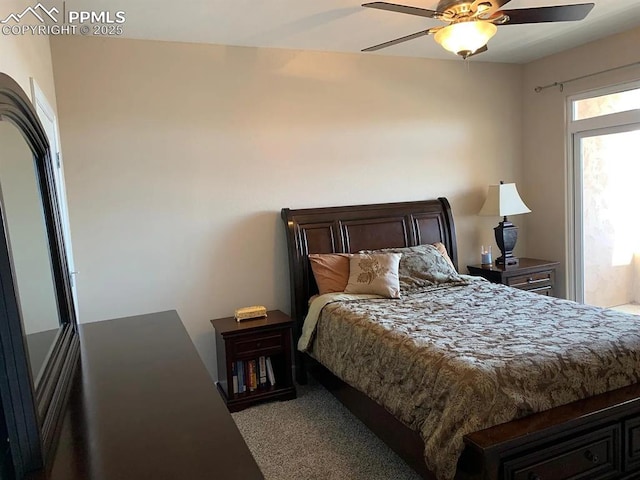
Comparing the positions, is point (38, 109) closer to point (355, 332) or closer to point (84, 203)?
point (84, 203)

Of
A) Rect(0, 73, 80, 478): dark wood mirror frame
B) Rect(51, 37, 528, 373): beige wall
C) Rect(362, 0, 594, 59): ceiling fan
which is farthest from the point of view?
Rect(51, 37, 528, 373): beige wall

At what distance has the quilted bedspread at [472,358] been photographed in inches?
76.5

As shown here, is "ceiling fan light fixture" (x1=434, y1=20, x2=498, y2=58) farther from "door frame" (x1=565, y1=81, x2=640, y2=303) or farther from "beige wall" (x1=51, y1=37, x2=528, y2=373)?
"door frame" (x1=565, y1=81, x2=640, y2=303)

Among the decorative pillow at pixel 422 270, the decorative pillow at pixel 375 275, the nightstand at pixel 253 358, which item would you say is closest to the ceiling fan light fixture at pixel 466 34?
the decorative pillow at pixel 375 275

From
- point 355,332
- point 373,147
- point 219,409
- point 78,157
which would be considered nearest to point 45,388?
point 219,409

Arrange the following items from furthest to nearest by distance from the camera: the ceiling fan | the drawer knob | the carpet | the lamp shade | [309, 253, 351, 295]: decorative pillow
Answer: the lamp shade
[309, 253, 351, 295]: decorative pillow
the carpet
the ceiling fan
the drawer knob

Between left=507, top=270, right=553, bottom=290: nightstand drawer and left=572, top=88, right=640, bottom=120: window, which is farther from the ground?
left=572, top=88, right=640, bottom=120: window

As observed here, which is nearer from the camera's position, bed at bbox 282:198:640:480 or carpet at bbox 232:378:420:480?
bed at bbox 282:198:640:480

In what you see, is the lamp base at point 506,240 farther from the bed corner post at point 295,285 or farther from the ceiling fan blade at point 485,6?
the ceiling fan blade at point 485,6

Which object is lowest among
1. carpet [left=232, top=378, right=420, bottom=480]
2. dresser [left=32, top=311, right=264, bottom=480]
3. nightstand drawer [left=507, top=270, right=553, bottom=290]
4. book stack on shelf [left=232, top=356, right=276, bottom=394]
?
carpet [left=232, top=378, right=420, bottom=480]

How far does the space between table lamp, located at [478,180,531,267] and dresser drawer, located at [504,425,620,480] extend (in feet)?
7.81

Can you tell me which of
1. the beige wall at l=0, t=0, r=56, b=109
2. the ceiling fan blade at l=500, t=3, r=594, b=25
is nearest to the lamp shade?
the ceiling fan blade at l=500, t=3, r=594, b=25

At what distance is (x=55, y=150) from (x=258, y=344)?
186 centimetres

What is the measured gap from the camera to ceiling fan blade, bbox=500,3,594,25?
2.35m
